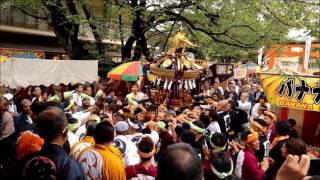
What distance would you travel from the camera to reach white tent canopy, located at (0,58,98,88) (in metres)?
10.1

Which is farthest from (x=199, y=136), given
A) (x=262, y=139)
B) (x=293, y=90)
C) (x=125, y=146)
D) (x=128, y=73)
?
(x=128, y=73)

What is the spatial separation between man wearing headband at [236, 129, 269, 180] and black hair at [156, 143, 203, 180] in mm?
2385

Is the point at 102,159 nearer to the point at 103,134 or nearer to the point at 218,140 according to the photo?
the point at 103,134

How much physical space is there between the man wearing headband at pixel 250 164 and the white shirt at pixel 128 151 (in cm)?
119

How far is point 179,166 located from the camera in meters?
1.92

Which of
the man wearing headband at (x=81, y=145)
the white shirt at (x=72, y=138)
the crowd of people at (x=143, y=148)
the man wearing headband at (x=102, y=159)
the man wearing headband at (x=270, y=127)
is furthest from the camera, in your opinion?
the man wearing headband at (x=270, y=127)

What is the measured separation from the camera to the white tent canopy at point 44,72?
396 inches

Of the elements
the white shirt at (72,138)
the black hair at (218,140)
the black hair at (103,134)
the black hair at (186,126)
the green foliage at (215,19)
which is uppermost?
the green foliage at (215,19)

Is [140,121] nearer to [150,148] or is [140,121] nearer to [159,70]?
[150,148]

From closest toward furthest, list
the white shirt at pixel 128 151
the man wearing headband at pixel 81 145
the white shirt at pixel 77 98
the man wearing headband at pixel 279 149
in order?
1. the man wearing headband at pixel 81 145
2. the white shirt at pixel 128 151
3. the man wearing headband at pixel 279 149
4. the white shirt at pixel 77 98

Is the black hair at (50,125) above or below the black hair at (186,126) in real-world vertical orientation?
above

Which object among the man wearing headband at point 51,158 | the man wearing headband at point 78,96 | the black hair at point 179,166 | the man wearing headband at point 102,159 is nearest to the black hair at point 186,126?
the man wearing headband at point 102,159

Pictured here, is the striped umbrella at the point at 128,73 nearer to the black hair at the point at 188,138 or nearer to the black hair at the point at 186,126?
the black hair at the point at 186,126

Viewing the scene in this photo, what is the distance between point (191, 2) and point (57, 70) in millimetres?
5832
